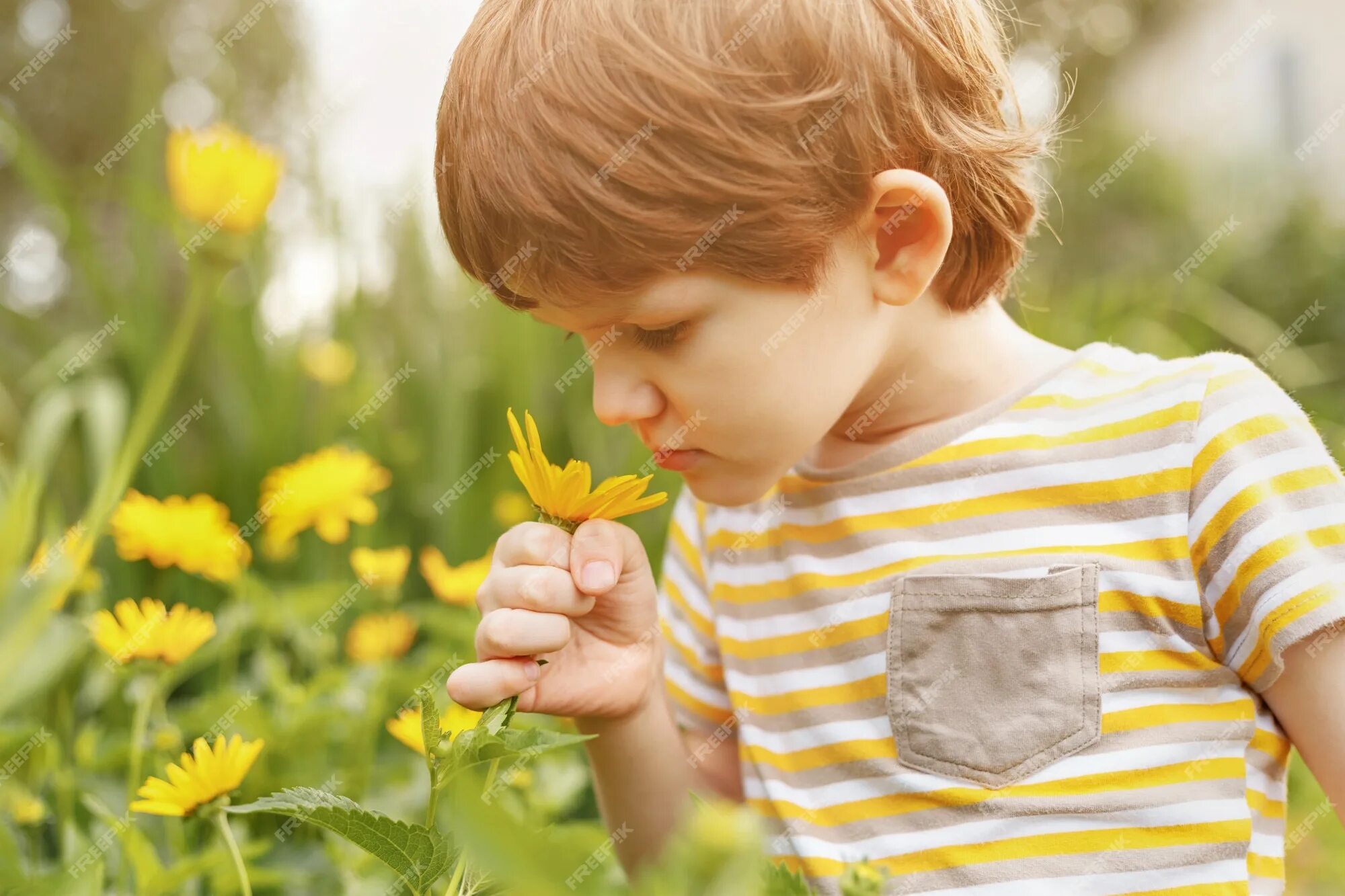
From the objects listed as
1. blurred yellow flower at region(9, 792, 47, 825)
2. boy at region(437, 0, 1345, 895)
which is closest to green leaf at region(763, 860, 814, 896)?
boy at region(437, 0, 1345, 895)

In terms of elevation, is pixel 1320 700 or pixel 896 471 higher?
pixel 896 471

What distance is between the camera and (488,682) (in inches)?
30.4

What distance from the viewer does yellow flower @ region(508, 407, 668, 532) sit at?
773mm

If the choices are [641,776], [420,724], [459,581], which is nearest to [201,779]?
[420,724]

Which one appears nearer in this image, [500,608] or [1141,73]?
[500,608]

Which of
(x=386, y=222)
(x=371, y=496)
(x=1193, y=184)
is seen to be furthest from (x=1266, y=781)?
(x=1193, y=184)

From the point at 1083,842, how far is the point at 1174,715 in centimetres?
13

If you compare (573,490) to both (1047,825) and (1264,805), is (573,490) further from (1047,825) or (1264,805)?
(1264,805)

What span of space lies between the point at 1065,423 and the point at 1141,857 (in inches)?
14.2

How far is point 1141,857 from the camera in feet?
2.94

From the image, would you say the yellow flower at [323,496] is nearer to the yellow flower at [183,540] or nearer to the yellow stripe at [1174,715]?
the yellow flower at [183,540]

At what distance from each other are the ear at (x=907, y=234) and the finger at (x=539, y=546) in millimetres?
343

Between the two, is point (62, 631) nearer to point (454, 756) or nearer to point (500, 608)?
point (500, 608)

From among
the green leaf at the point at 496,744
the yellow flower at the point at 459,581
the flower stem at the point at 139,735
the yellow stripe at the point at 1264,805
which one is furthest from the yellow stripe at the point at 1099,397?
the flower stem at the point at 139,735
